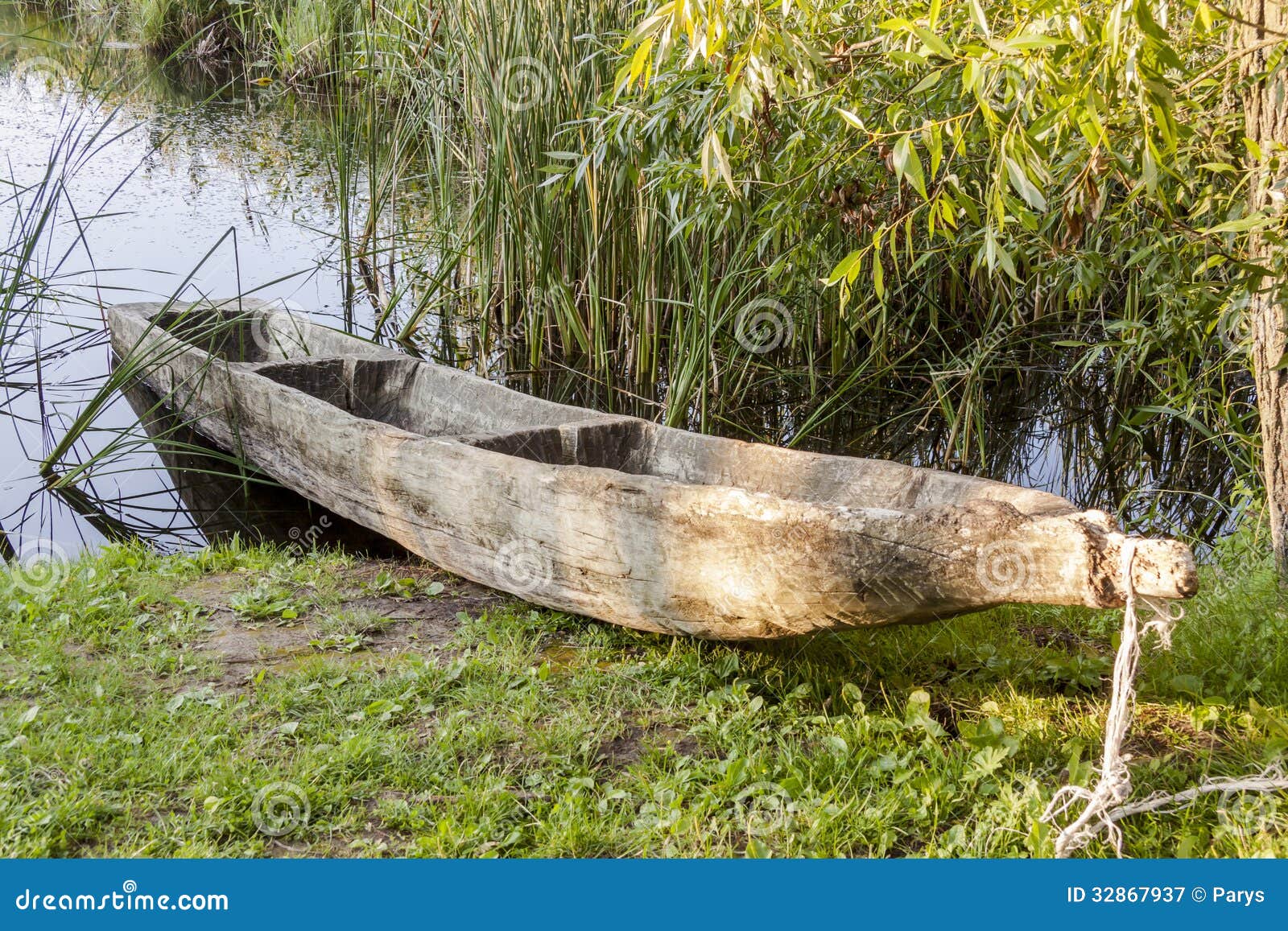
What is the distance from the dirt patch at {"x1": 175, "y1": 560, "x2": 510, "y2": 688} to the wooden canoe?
0.37 ft

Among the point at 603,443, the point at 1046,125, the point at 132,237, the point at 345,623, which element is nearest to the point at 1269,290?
the point at 1046,125

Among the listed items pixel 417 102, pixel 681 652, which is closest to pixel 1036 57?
pixel 681 652

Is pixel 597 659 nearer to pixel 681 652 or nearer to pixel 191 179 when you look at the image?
pixel 681 652

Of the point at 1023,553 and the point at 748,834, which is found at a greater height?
the point at 1023,553

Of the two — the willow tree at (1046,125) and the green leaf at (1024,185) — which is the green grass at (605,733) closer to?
the willow tree at (1046,125)

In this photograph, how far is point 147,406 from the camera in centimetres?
506

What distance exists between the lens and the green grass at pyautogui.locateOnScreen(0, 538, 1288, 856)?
2.02 meters

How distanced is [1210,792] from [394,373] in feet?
10.5

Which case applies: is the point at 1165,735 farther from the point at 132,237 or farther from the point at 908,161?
the point at 132,237

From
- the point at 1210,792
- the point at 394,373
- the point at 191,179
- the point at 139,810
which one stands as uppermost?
the point at 191,179

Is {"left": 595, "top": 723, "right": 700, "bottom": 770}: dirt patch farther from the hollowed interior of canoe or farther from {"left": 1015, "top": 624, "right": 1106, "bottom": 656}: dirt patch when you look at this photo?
{"left": 1015, "top": 624, "right": 1106, "bottom": 656}: dirt patch

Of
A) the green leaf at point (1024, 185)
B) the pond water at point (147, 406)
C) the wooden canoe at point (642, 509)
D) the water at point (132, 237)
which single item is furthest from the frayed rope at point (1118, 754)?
the water at point (132, 237)

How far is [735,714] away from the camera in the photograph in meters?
2.44

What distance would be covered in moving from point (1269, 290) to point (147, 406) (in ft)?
15.1
